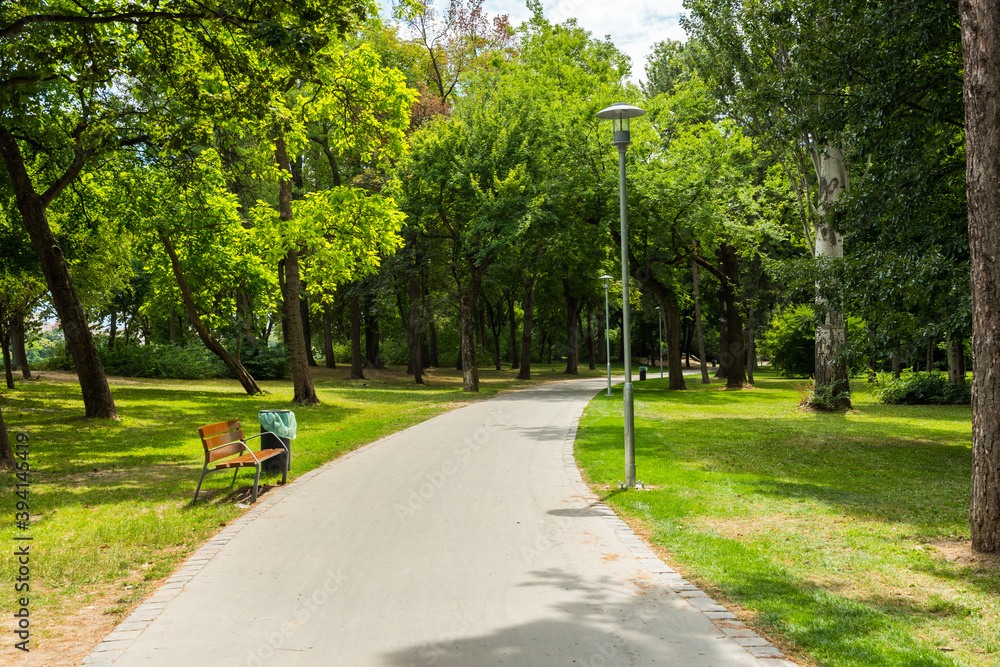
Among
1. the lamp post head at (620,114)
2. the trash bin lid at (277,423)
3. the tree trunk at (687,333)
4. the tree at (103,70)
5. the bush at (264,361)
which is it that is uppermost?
the tree at (103,70)

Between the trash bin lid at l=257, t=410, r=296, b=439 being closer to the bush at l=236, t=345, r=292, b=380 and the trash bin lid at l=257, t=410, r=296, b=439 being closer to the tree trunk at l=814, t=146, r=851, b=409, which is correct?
the tree trunk at l=814, t=146, r=851, b=409

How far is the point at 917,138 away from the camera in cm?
1206

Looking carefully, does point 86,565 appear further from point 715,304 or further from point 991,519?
point 715,304

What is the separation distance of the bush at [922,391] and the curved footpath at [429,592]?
2175 cm

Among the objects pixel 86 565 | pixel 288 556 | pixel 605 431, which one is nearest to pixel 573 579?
pixel 288 556

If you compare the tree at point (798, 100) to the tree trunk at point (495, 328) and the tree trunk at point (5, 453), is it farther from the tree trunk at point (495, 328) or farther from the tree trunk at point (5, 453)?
the tree trunk at point (495, 328)

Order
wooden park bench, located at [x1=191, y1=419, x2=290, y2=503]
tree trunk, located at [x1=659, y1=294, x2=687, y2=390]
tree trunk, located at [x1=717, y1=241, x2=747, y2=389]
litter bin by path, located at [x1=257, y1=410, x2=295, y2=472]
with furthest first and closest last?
tree trunk, located at [x1=717, y1=241, x2=747, y2=389] < tree trunk, located at [x1=659, y1=294, x2=687, y2=390] < litter bin by path, located at [x1=257, y1=410, x2=295, y2=472] < wooden park bench, located at [x1=191, y1=419, x2=290, y2=503]

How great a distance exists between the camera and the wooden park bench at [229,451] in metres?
8.75

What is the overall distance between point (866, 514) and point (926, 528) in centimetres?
77

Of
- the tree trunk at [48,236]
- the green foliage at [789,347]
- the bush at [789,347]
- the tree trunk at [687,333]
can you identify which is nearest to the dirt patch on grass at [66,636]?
the tree trunk at [48,236]

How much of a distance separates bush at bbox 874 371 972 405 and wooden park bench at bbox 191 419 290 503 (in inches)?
956

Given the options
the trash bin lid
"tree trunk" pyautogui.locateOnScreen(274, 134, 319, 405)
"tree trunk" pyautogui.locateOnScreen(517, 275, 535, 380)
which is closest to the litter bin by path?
the trash bin lid

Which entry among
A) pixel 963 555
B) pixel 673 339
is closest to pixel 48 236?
pixel 963 555

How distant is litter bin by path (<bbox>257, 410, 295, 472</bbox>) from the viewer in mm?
10281
